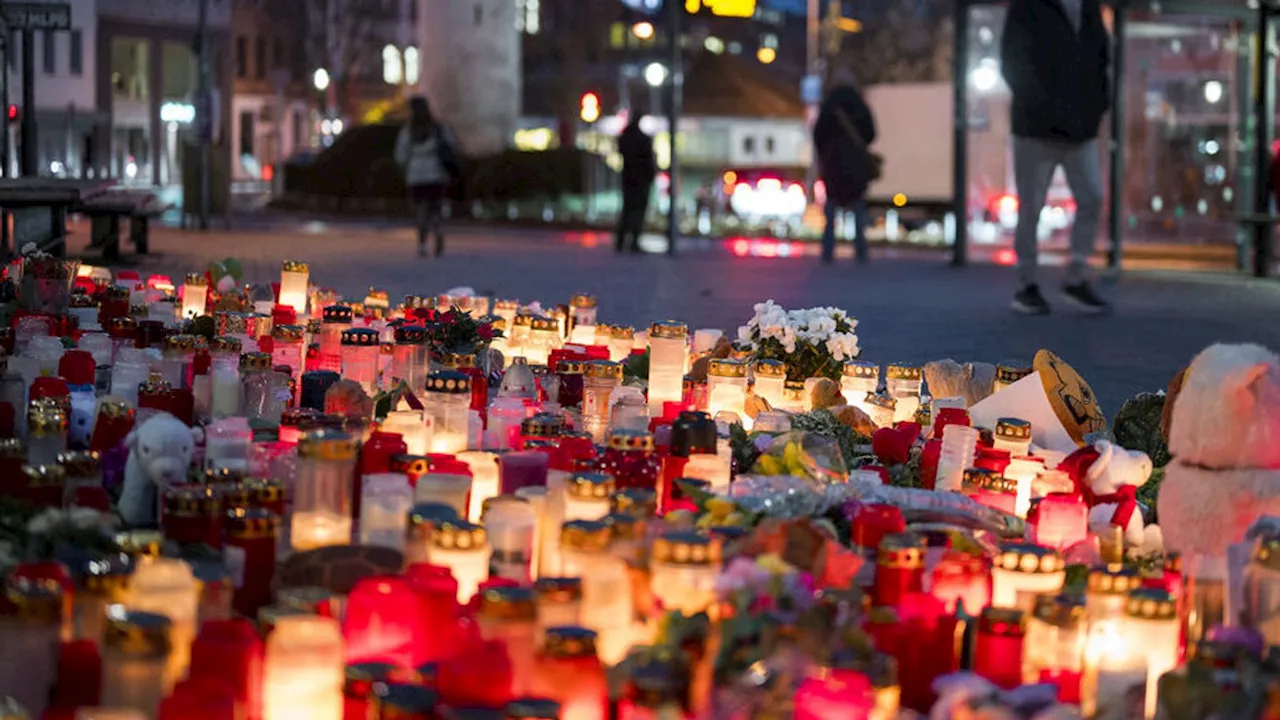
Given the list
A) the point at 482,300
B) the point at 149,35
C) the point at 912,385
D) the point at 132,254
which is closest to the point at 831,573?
the point at 912,385

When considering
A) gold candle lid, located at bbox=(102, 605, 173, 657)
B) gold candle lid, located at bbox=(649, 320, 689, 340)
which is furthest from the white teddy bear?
gold candle lid, located at bbox=(102, 605, 173, 657)

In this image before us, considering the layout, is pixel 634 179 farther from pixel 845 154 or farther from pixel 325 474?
pixel 325 474

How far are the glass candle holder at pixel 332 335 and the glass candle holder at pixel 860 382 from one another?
201cm

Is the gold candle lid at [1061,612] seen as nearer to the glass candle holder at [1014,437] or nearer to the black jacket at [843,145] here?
the glass candle holder at [1014,437]

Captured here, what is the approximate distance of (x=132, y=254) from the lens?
2075cm

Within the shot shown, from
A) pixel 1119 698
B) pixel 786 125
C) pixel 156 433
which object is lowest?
pixel 1119 698

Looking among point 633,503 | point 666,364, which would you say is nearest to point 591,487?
point 633,503

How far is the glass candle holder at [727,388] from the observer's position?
742 centimetres

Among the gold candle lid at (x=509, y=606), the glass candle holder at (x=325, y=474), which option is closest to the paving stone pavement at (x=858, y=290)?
the glass candle holder at (x=325, y=474)

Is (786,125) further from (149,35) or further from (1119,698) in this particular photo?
(1119,698)

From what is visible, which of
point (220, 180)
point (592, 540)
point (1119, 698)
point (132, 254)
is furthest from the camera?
point (220, 180)

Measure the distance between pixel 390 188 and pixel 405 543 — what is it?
32.1 meters

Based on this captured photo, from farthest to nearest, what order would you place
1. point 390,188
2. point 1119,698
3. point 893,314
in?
point 390,188 → point 893,314 → point 1119,698

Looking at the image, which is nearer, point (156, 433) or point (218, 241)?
point (156, 433)
